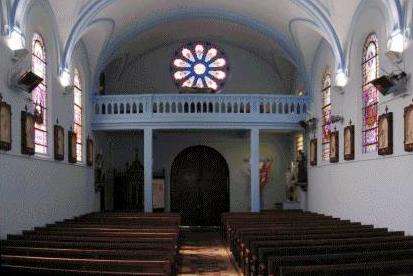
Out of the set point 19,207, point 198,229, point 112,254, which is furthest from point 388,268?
point 198,229

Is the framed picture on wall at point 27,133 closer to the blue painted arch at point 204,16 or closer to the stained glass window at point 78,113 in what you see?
the stained glass window at point 78,113

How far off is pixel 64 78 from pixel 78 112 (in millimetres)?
2524

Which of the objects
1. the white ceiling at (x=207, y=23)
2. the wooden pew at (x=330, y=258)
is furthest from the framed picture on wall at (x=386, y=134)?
the wooden pew at (x=330, y=258)

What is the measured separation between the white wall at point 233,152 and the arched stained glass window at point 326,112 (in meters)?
5.11

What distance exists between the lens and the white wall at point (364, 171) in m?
10.3

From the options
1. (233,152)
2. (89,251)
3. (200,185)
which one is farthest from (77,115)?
(89,251)

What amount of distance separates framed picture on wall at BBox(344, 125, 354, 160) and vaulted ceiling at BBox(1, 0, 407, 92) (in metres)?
1.86

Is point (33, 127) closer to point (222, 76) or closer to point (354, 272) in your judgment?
point (354, 272)

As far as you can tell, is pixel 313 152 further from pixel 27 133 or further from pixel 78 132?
pixel 27 133

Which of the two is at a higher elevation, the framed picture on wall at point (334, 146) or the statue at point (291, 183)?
the framed picture on wall at point (334, 146)

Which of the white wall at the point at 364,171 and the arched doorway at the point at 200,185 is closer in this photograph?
the white wall at the point at 364,171

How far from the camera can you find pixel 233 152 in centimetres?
2158

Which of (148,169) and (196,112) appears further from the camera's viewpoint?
(196,112)

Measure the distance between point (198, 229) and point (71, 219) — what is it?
7.39 m
